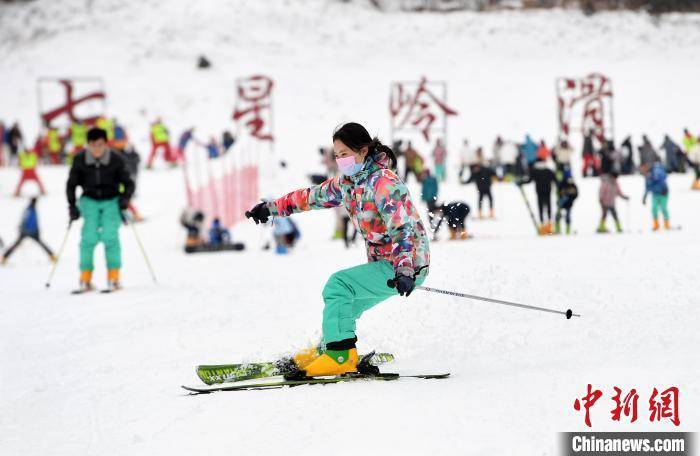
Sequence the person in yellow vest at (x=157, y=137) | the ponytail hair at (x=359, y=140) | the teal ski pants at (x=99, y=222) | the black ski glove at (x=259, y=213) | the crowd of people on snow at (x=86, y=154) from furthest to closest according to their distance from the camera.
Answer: the person in yellow vest at (x=157, y=137)
the crowd of people on snow at (x=86, y=154)
the teal ski pants at (x=99, y=222)
the black ski glove at (x=259, y=213)
the ponytail hair at (x=359, y=140)

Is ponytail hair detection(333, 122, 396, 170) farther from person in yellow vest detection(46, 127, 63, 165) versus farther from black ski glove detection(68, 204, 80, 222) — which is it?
person in yellow vest detection(46, 127, 63, 165)

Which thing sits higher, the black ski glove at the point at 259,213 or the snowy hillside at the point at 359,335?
Answer: the black ski glove at the point at 259,213

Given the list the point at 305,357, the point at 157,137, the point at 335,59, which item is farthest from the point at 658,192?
the point at 335,59

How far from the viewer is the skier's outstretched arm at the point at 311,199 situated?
3984mm

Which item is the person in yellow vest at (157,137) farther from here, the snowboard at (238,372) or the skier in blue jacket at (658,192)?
the snowboard at (238,372)

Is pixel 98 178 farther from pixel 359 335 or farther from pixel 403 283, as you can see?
pixel 403 283

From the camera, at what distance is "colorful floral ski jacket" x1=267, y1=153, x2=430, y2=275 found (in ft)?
11.9

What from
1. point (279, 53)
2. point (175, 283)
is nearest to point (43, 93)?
point (279, 53)

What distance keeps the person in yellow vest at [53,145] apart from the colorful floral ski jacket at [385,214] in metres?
24.6

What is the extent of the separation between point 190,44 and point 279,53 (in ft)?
15.4

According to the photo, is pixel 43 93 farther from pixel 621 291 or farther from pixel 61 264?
pixel 621 291

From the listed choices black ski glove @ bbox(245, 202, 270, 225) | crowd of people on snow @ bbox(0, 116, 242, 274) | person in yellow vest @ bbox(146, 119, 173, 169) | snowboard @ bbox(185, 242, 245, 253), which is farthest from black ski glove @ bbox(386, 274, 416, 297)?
person in yellow vest @ bbox(146, 119, 173, 169)

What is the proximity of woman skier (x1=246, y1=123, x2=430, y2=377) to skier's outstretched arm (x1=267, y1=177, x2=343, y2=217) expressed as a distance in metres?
0.10

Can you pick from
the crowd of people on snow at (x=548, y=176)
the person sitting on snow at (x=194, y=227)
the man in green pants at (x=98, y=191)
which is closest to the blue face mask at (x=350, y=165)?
the crowd of people on snow at (x=548, y=176)
